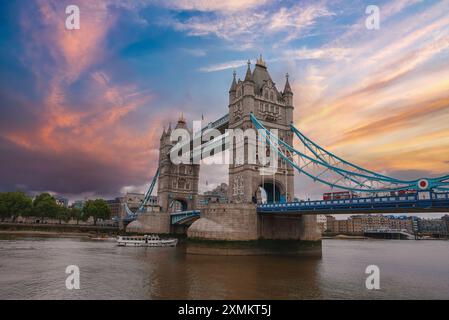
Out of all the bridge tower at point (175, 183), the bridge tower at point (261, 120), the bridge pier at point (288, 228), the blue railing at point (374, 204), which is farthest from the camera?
the bridge tower at point (175, 183)

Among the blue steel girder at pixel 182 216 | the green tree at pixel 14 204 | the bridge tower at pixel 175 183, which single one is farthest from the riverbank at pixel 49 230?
the blue steel girder at pixel 182 216

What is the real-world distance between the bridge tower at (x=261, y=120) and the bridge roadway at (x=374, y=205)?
6.79 metres

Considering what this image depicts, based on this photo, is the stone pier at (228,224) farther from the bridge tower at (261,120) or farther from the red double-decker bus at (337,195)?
the red double-decker bus at (337,195)

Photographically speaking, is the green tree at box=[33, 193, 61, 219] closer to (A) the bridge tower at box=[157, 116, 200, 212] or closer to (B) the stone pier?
(A) the bridge tower at box=[157, 116, 200, 212]

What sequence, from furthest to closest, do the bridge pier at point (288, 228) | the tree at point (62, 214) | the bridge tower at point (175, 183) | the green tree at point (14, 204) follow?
the tree at point (62, 214), the green tree at point (14, 204), the bridge tower at point (175, 183), the bridge pier at point (288, 228)

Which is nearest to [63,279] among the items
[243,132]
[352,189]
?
[352,189]

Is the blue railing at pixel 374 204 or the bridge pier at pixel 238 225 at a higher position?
the blue railing at pixel 374 204

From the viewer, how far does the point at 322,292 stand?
60.4ft

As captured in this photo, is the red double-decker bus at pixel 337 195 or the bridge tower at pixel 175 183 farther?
the bridge tower at pixel 175 183

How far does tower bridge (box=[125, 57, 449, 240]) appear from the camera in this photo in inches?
1067

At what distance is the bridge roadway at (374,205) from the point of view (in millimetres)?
23844

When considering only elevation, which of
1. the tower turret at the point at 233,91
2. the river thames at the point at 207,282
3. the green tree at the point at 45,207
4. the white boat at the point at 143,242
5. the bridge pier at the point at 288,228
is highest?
the tower turret at the point at 233,91

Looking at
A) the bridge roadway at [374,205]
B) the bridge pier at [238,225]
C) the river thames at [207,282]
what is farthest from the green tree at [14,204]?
the bridge roadway at [374,205]
